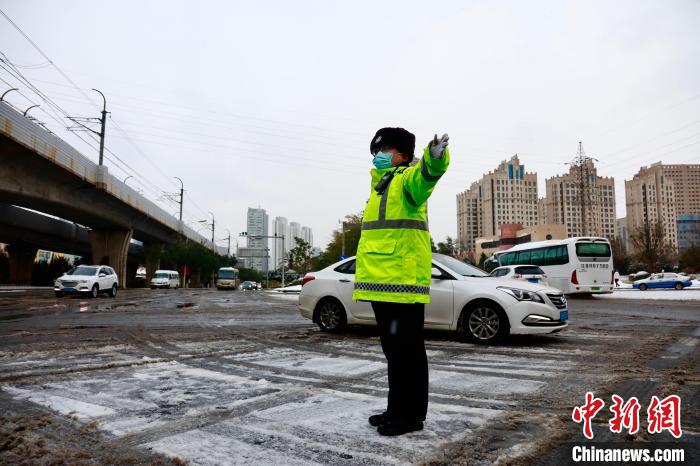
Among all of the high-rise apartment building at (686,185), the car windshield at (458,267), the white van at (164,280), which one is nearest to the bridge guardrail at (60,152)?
the white van at (164,280)

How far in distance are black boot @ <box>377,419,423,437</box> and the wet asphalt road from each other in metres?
0.05

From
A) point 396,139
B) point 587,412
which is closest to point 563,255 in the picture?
point 587,412

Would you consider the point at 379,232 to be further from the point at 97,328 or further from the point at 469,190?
the point at 469,190

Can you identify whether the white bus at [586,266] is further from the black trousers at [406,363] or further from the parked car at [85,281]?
the parked car at [85,281]

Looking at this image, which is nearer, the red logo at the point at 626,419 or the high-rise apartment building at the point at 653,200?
the red logo at the point at 626,419

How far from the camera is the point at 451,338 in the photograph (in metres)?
7.68

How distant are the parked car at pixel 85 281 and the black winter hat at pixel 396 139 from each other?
22201 millimetres

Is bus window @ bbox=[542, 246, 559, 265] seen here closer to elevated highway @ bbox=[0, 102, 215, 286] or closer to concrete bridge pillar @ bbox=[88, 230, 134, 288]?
elevated highway @ bbox=[0, 102, 215, 286]

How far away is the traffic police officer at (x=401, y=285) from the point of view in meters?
2.86

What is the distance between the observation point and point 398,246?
2.93 metres

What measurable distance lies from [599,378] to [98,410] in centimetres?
429

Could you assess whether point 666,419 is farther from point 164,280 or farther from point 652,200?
point 652,200

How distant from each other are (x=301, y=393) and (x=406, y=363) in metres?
1.28

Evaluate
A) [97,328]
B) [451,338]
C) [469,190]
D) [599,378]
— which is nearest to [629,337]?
[451,338]
